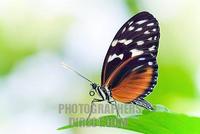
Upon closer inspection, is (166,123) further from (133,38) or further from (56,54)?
(56,54)

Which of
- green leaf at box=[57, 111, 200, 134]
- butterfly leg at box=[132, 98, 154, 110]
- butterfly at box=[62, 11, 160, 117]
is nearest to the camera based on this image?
green leaf at box=[57, 111, 200, 134]

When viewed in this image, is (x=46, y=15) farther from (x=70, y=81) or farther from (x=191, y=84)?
(x=191, y=84)

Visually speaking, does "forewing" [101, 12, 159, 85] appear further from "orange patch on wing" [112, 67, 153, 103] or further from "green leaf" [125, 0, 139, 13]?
"green leaf" [125, 0, 139, 13]

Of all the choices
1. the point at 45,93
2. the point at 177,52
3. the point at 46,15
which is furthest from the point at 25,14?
the point at 177,52

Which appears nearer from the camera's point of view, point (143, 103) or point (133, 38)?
point (143, 103)

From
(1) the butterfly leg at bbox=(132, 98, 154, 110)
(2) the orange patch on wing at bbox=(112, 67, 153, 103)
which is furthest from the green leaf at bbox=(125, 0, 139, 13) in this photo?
(1) the butterfly leg at bbox=(132, 98, 154, 110)

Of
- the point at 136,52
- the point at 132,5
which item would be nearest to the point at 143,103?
the point at 136,52

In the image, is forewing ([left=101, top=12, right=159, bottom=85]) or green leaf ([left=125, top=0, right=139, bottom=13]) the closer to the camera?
forewing ([left=101, top=12, right=159, bottom=85])

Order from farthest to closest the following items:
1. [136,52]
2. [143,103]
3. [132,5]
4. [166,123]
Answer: [132,5]
[136,52]
[143,103]
[166,123]
